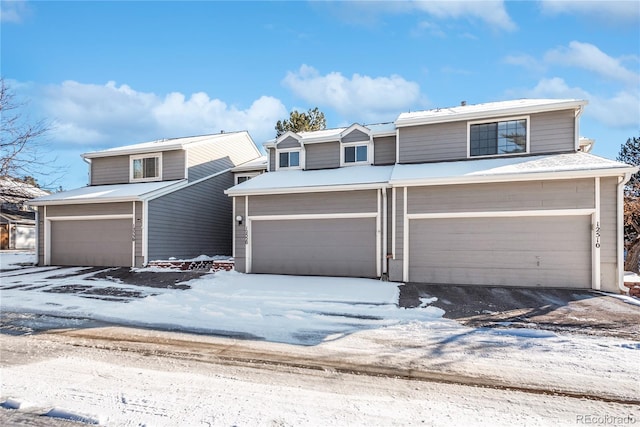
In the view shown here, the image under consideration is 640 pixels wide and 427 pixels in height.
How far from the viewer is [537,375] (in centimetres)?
402

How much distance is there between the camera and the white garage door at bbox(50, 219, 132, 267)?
1371 centimetres

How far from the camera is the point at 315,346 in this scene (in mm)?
5141

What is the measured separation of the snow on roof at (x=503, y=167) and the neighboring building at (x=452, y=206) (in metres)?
0.03

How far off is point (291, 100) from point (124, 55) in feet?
47.5

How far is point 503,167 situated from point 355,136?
5.81 meters

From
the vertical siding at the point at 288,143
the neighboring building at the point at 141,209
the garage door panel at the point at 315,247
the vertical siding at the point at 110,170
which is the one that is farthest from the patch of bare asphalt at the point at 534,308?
the vertical siding at the point at 110,170

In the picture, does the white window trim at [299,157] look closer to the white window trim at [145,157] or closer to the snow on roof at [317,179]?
the snow on roof at [317,179]

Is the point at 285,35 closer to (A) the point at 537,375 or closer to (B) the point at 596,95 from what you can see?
(B) the point at 596,95

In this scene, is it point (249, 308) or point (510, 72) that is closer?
point (249, 308)

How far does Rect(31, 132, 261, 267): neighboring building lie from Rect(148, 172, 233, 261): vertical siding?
41 mm

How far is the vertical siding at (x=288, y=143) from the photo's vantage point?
48.7ft

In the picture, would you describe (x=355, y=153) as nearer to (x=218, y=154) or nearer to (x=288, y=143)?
(x=288, y=143)

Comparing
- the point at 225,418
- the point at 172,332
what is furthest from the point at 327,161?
the point at 225,418

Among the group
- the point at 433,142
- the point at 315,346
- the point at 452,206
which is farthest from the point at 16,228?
the point at 452,206
